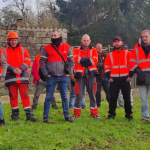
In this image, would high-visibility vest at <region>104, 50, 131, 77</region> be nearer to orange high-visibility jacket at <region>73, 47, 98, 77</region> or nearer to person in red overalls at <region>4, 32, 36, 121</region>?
orange high-visibility jacket at <region>73, 47, 98, 77</region>

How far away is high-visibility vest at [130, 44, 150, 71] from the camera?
643 cm

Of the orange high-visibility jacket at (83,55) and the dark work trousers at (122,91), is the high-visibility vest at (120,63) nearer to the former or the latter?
the dark work trousers at (122,91)

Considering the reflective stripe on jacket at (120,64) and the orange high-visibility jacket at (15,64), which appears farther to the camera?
the reflective stripe on jacket at (120,64)

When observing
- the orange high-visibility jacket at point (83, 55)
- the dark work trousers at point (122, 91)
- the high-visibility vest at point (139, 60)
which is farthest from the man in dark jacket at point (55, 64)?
the high-visibility vest at point (139, 60)

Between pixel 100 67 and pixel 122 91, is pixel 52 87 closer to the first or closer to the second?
pixel 122 91

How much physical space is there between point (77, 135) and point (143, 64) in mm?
2634

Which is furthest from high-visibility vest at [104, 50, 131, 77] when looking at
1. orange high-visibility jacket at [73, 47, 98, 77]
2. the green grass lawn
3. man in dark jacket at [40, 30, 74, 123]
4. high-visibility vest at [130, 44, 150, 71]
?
the green grass lawn

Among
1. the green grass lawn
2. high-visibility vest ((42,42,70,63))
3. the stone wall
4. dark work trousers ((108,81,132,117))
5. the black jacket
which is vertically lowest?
the green grass lawn

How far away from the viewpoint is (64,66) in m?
6.44

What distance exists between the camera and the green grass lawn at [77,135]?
15.6ft

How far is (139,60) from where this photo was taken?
6551 mm

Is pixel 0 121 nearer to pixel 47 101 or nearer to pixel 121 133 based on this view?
pixel 47 101

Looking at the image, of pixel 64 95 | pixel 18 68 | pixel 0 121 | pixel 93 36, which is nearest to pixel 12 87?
pixel 18 68

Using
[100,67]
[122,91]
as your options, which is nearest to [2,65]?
[122,91]
